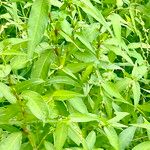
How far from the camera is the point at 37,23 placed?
3.56 feet

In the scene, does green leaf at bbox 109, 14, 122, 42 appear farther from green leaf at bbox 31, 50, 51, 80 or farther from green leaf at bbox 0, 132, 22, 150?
green leaf at bbox 0, 132, 22, 150

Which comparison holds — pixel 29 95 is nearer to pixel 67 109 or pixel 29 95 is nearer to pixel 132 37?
pixel 67 109

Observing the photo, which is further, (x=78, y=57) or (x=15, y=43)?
(x=78, y=57)

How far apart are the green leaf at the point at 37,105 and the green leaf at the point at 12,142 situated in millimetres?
110

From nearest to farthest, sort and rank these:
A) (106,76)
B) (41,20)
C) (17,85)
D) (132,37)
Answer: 1. (41,20)
2. (17,85)
3. (106,76)
4. (132,37)

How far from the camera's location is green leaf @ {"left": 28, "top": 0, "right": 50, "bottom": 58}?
42.3 inches

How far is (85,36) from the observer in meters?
1.41

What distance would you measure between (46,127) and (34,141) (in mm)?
101

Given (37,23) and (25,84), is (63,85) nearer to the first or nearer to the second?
(25,84)

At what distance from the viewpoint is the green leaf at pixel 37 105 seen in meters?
1.10

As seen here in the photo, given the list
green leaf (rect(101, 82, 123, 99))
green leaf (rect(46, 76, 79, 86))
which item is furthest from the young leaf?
green leaf (rect(46, 76, 79, 86))

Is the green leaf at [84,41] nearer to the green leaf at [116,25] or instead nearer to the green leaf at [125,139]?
the green leaf at [116,25]

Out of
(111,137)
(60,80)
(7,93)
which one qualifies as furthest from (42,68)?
(111,137)

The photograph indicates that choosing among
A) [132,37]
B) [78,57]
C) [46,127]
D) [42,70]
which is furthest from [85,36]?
[132,37]
